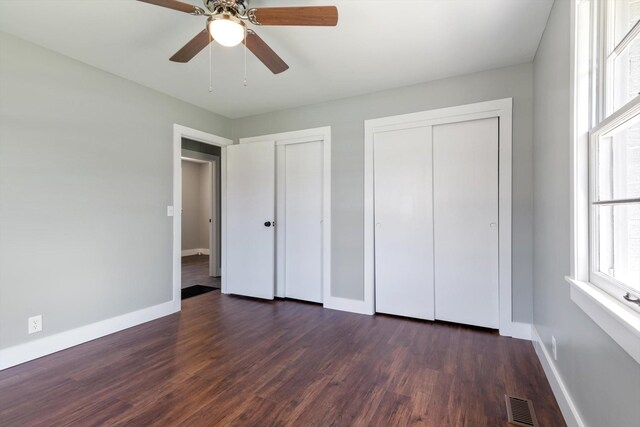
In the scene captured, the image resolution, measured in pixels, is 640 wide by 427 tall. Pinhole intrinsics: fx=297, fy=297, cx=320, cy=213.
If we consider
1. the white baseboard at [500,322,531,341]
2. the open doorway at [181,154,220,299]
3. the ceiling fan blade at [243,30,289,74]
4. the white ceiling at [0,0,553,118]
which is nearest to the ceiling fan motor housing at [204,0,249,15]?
the ceiling fan blade at [243,30,289,74]

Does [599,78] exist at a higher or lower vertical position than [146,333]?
higher

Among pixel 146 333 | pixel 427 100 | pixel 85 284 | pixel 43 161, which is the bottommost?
pixel 146 333

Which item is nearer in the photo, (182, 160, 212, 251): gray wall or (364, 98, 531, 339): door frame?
(364, 98, 531, 339): door frame

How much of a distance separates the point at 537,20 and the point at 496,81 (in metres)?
0.71

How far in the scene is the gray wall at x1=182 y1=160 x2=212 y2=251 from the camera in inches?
291

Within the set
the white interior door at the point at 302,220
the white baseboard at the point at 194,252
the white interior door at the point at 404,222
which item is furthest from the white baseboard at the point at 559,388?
the white baseboard at the point at 194,252

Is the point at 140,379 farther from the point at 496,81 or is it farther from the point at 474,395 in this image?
the point at 496,81

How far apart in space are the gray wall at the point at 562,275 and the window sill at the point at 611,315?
6 cm

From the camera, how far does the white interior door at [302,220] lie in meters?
3.67

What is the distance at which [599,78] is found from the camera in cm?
131

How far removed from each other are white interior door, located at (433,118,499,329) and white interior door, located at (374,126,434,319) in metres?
0.10

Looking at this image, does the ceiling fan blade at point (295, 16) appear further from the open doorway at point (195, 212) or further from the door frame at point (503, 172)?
the open doorway at point (195, 212)

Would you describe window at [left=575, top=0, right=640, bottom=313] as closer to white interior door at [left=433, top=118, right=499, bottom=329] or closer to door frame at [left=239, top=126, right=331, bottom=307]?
white interior door at [left=433, top=118, right=499, bottom=329]

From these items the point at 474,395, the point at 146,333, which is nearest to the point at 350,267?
the point at 474,395
